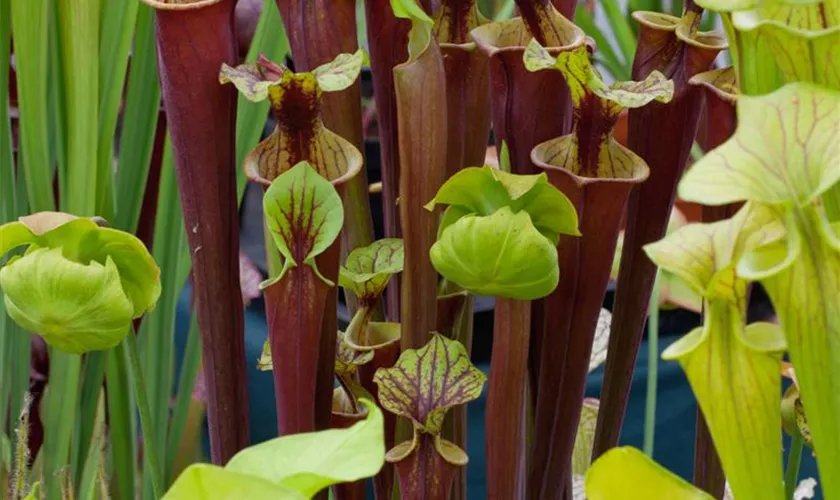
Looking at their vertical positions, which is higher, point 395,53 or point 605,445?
point 395,53

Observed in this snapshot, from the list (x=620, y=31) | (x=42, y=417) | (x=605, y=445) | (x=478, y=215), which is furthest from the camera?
(x=620, y=31)

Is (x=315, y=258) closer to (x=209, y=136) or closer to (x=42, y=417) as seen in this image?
(x=209, y=136)

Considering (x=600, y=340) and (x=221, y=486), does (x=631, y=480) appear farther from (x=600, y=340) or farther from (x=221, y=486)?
(x=600, y=340)

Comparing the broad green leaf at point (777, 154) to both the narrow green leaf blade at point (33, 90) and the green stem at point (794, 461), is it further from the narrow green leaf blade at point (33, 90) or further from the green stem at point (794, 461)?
the narrow green leaf blade at point (33, 90)

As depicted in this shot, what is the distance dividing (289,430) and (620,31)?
775 mm

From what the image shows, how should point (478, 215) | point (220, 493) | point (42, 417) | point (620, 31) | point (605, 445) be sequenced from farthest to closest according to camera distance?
1. point (620, 31)
2. point (42, 417)
3. point (605, 445)
4. point (478, 215)
5. point (220, 493)

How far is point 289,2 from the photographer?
35cm

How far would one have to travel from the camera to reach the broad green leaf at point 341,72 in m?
0.30

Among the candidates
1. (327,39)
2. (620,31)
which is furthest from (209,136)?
(620,31)

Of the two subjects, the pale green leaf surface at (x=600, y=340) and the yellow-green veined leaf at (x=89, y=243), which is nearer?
the yellow-green veined leaf at (x=89, y=243)

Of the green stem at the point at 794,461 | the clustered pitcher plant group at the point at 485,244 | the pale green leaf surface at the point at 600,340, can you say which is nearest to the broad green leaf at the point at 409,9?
the clustered pitcher plant group at the point at 485,244

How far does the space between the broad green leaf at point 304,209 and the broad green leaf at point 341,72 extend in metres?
0.03

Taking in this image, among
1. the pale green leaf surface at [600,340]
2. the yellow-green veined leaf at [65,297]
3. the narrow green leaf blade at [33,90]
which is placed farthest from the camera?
the pale green leaf surface at [600,340]

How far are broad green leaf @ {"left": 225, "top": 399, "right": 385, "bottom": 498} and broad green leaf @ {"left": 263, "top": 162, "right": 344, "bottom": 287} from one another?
11cm
